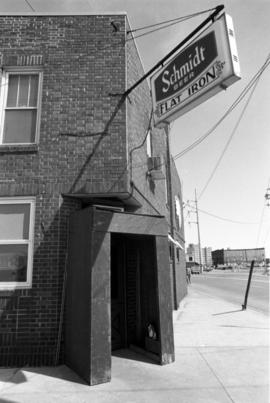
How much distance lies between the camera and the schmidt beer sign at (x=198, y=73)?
469 centimetres

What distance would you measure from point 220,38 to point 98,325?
477cm

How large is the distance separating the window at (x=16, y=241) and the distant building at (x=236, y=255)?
4713 inches

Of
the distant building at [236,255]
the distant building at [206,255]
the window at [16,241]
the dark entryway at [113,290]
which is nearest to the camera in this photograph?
the dark entryway at [113,290]

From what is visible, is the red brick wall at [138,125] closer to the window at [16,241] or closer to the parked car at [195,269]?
the window at [16,241]

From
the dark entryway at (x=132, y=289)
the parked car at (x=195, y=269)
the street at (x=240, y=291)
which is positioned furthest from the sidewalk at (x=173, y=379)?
the parked car at (x=195, y=269)

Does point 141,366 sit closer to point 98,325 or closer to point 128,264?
point 98,325

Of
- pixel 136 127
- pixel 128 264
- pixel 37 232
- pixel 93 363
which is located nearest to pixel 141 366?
pixel 93 363

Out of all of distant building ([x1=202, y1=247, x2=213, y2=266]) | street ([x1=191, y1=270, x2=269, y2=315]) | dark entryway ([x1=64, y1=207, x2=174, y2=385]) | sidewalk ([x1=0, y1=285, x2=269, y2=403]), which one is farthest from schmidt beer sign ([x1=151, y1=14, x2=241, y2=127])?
distant building ([x1=202, y1=247, x2=213, y2=266])

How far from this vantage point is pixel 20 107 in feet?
22.5

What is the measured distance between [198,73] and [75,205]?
3.30m

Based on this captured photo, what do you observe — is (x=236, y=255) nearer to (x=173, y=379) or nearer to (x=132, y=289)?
(x=132, y=289)

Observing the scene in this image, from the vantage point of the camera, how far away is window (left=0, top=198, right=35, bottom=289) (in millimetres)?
6016

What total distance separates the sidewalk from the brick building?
0.29 meters

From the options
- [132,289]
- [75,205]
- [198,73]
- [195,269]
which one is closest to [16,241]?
[75,205]
